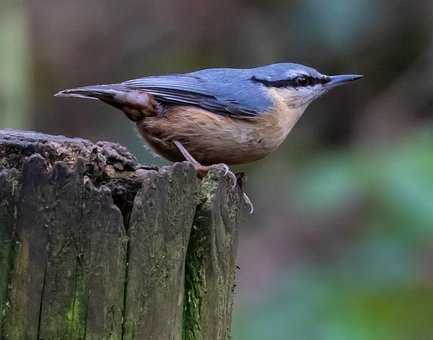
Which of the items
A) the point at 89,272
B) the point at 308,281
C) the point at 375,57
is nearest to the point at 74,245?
the point at 89,272

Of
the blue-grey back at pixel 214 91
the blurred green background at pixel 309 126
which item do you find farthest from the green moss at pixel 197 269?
the blurred green background at pixel 309 126

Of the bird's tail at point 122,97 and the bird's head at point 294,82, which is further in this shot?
the bird's head at point 294,82

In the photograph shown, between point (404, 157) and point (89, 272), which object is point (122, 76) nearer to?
point (404, 157)

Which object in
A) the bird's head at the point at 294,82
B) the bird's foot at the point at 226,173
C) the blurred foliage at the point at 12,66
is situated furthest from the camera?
the blurred foliage at the point at 12,66

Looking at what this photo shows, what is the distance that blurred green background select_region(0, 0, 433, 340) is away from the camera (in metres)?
5.51

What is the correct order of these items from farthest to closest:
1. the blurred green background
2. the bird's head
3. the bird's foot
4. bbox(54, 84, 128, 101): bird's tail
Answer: the blurred green background → the bird's head → bbox(54, 84, 128, 101): bird's tail → the bird's foot

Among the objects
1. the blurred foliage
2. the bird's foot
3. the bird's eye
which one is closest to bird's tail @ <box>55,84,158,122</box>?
the bird's foot

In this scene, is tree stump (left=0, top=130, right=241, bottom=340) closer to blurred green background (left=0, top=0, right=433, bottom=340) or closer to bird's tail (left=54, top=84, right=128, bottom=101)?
bird's tail (left=54, top=84, right=128, bottom=101)

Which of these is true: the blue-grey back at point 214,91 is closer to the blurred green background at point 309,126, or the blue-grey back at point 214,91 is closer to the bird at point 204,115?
the bird at point 204,115

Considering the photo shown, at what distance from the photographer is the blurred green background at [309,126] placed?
551cm

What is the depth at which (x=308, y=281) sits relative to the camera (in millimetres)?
5859

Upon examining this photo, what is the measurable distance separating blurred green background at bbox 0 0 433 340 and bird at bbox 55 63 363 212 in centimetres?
111

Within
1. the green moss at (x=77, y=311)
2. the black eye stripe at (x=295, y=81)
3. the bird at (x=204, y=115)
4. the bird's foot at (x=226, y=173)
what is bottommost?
the green moss at (x=77, y=311)

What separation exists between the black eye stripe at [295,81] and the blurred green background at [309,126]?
74cm
